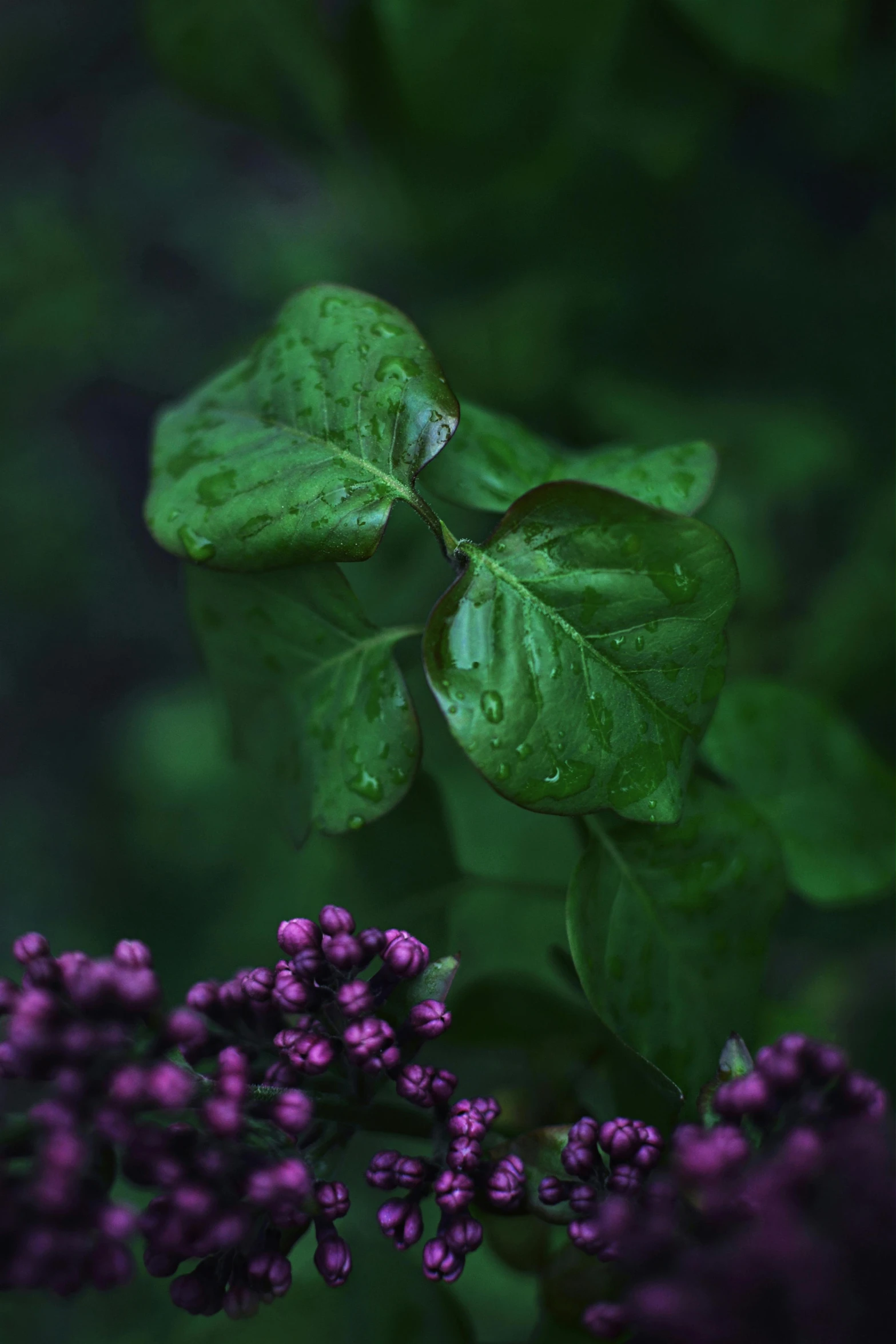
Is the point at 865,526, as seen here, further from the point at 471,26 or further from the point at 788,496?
the point at 471,26

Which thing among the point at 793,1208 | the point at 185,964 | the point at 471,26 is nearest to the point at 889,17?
the point at 471,26

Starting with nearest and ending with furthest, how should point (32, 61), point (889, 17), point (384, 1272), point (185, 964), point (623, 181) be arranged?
1. point (384, 1272)
2. point (889, 17)
3. point (623, 181)
4. point (185, 964)
5. point (32, 61)

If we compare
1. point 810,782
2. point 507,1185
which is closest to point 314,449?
point 507,1185

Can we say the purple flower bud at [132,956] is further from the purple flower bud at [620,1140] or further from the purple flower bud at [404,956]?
the purple flower bud at [620,1140]

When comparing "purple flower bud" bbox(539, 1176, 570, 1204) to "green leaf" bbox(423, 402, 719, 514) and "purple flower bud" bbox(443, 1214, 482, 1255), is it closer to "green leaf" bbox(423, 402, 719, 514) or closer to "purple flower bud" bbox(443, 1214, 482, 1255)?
"purple flower bud" bbox(443, 1214, 482, 1255)

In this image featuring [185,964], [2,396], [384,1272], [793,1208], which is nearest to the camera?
[793,1208]

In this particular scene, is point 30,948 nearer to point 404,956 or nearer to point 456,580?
point 404,956

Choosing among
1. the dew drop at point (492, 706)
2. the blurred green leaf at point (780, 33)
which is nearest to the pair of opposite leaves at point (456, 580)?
the dew drop at point (492, 706)

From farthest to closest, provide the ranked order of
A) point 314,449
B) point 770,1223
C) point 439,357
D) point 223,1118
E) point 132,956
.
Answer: point 439,357 < point 314,449 < point 132,956 < point 223,1118 < point 770,1223
